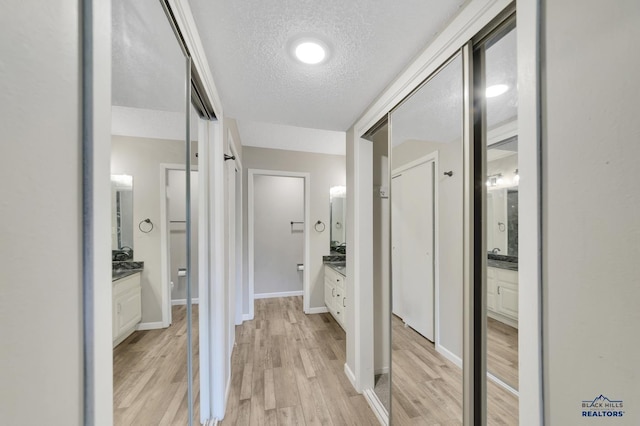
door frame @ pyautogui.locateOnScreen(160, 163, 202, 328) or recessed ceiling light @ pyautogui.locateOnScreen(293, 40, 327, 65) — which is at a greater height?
recessed ceiling light @ pyautogui.locateOnScreen(293, 40, 327, 65)

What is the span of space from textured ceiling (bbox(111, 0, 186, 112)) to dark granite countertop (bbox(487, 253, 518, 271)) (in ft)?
3.94

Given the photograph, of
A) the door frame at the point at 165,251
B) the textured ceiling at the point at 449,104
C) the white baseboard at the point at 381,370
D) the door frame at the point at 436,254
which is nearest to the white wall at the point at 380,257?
the white baseboard at the point at 381,370

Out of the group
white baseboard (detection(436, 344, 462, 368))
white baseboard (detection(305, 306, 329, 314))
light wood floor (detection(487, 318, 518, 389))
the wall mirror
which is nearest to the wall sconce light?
the wall mirror

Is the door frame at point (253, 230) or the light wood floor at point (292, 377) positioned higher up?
the door frame at point (253, 230)

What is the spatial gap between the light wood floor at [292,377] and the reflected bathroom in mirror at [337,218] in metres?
1.16

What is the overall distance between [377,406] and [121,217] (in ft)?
6.86

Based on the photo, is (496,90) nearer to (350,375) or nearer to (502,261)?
(502,261)

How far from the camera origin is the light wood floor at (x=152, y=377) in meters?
0.55

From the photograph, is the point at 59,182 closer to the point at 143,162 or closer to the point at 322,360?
the point at 143,162

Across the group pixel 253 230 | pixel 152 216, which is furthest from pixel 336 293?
pixel 152 216

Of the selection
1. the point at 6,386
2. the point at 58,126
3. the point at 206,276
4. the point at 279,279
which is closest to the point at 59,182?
the point at 58,126

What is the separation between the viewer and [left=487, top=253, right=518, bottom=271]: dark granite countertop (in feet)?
2.52

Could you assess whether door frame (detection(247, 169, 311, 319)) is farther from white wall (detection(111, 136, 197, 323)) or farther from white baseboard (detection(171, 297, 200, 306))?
white wall (detection(111, 136, 197, 323))

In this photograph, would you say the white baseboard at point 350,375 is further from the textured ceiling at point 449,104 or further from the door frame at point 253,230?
the textured ceiling at point 449,104
